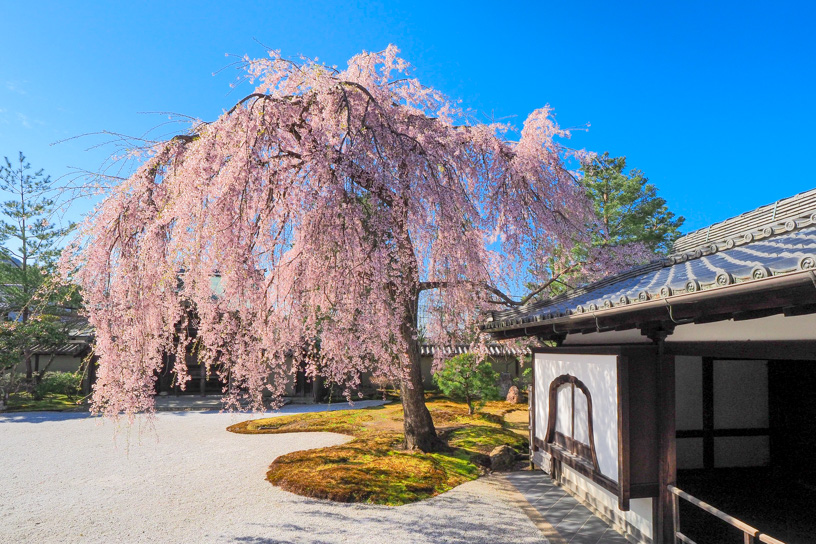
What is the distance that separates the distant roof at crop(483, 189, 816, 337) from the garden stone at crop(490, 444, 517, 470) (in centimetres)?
284

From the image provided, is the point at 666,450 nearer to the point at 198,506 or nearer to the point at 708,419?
the point at 708,419

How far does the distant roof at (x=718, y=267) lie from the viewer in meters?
2.95

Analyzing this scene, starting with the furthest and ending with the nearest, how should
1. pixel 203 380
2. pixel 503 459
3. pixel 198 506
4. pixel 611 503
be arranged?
pixel 203 380 < pixel 503 459 < pixel 198 506 < pixel 611 503

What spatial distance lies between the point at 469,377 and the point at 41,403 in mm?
17478

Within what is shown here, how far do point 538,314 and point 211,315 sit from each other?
5.05 m

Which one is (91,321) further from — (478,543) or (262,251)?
(478,543)

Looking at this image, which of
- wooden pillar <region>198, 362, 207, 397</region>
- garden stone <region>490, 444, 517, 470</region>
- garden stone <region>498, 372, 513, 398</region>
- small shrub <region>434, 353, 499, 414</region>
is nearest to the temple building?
garden stone <region>490, 444, 517, 470</region>

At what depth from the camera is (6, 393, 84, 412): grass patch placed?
1764 centimetres

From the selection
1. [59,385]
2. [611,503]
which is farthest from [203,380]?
[611,503]

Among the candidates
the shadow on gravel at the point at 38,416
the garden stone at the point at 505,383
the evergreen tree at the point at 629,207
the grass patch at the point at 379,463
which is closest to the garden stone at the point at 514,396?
the garden stone at the point at 505,383

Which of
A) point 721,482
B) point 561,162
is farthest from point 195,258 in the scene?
point 721,482

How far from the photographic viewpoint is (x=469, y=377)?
49.6ft

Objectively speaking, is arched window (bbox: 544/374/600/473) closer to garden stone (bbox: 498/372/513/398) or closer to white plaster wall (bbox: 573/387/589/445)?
white plaster wall (bbox: 573/387/589/445)

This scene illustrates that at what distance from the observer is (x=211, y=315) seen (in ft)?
23.9
